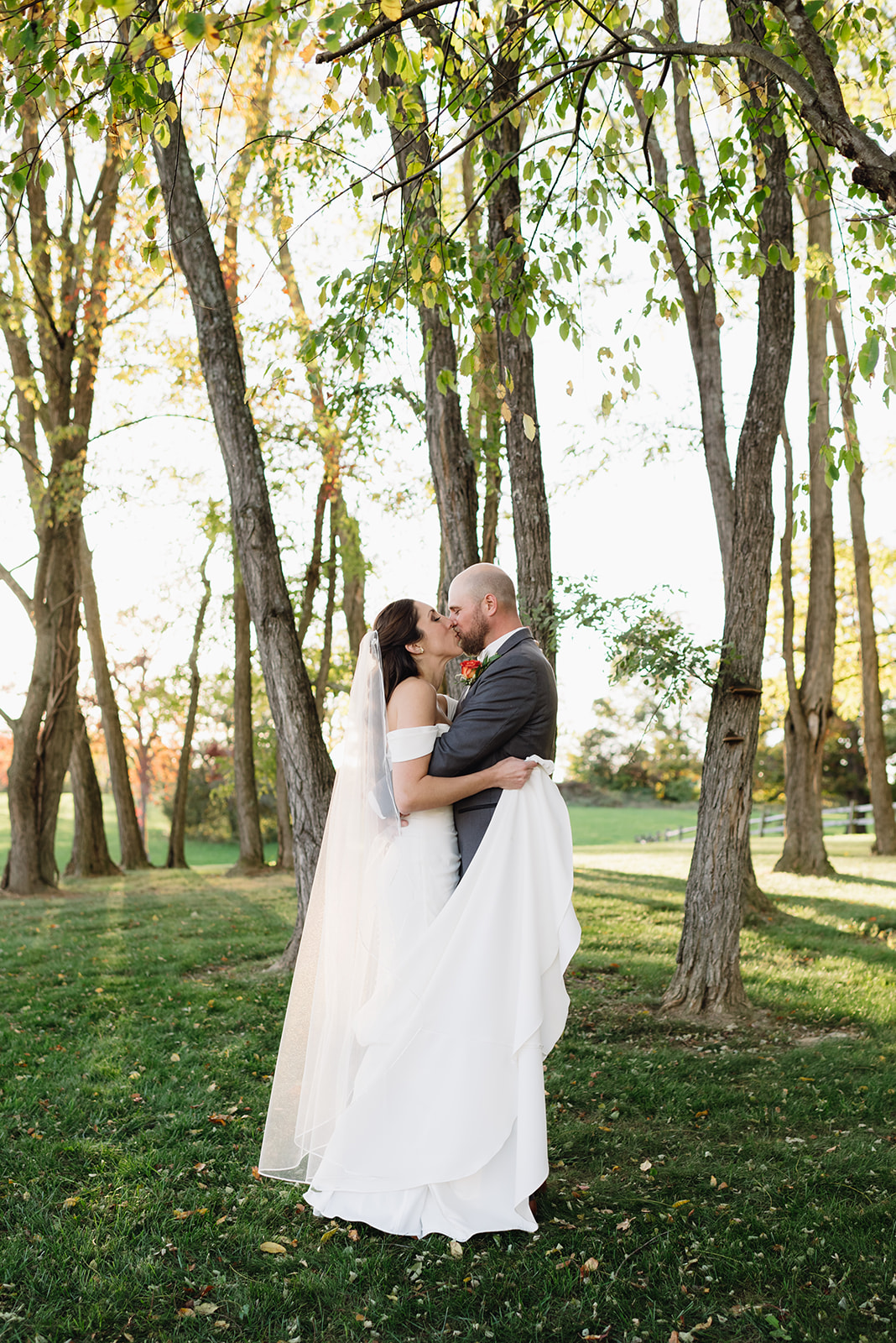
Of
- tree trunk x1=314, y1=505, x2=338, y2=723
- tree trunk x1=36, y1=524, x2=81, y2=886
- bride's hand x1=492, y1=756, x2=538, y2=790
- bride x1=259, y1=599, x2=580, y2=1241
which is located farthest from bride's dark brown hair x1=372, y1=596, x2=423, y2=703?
tree trunk x1=314, y1=505, x2=338, y2=723

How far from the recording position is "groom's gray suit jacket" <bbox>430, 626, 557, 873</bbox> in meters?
3.87

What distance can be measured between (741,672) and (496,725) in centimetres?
328

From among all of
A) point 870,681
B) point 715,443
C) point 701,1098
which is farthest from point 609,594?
point 870,681

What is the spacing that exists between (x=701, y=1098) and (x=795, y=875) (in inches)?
407

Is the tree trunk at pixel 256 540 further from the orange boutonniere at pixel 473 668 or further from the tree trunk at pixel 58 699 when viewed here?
the tree trunk at pixel 58 699

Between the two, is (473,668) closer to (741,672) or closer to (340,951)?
(340,951)

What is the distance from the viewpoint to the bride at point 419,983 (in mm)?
3715

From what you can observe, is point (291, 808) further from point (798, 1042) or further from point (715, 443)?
point (715, 443)

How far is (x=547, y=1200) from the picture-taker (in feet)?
13.0

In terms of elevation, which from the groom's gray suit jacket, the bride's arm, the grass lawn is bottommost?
the grass lawn

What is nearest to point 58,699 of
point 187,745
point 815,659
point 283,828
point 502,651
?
point 283,828

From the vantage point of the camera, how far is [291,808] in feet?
24.3

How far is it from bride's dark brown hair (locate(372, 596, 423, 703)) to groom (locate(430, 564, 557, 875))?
0.21 m

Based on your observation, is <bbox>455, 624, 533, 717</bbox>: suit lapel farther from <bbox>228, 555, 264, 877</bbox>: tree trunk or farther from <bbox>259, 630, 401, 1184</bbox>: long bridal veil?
<bbox>228, 555, 264, 877</bbox>: tree trunk
